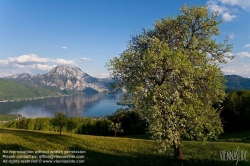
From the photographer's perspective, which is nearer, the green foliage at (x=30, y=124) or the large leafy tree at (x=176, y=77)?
the large leafy tree at (x=176, y=77)

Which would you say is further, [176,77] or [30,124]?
[30,124]

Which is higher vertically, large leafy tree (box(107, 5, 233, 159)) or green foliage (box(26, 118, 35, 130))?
large leafy tree (box(107, 5, 233, 159))

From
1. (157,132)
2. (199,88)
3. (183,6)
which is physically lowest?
(157,132)

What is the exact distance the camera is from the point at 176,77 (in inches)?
742

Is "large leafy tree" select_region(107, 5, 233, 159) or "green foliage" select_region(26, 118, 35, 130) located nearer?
"large leafy tree" select_region(107, 5, 233, 159)

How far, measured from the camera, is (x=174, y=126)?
1786 cm

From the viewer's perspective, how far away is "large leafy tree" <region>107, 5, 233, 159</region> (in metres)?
17.5

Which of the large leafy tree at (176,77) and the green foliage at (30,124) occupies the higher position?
the large leafy tree at (176,77)

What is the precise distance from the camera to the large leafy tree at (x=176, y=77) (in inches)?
691

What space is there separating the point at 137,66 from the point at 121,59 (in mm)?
1918

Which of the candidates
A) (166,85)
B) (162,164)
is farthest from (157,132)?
(162,164)

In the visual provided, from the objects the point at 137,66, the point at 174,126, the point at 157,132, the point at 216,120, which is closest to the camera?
the point at 157,132

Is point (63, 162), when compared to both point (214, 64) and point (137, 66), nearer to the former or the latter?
point (137, 66)

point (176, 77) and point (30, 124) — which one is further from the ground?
point (176, 77)
